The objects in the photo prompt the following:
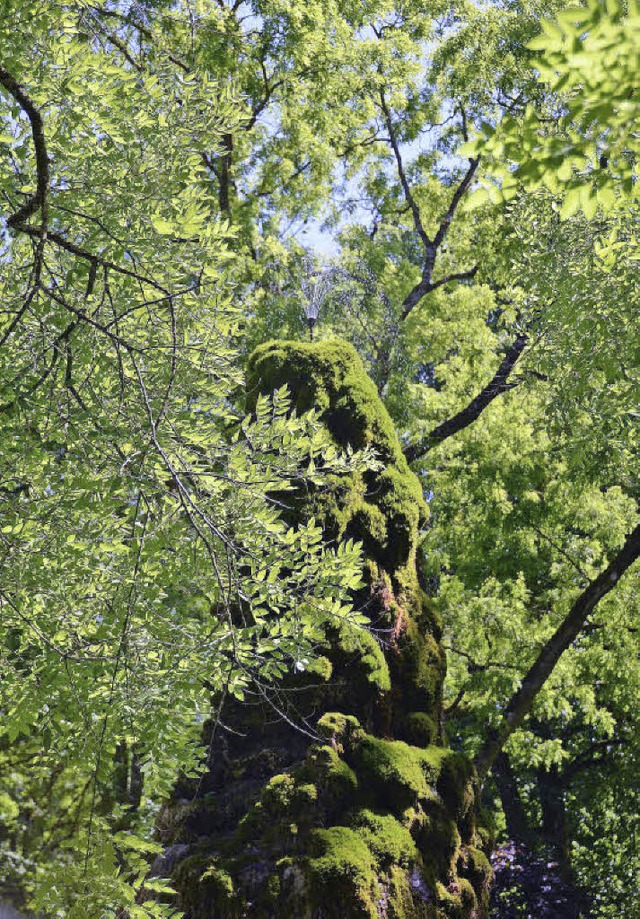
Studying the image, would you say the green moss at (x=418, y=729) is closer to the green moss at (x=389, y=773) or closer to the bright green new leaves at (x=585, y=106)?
the green moss at (x=389, y=773)

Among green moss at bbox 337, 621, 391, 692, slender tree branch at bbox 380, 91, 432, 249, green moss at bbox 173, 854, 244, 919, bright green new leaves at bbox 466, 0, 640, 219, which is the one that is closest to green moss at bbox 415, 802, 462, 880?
green moss at bbox 337, 621, 391, 692

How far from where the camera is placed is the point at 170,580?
595 centimetres

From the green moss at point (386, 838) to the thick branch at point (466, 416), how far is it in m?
7.25

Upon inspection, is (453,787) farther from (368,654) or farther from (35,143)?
(35,143)

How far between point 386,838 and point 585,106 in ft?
16.3

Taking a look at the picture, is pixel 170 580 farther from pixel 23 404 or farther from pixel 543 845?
pixel 543 845

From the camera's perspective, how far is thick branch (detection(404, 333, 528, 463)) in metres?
Answer: 13.1

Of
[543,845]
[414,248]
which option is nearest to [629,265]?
[414,248]

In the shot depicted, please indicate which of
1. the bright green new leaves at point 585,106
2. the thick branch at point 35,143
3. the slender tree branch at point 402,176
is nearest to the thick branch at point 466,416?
the slender tree branch at point 402,176

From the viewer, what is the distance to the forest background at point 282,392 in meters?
4.75

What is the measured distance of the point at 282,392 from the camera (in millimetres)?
5633

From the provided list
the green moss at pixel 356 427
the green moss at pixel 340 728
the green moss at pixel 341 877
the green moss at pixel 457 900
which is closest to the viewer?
the green moss at pixel 341 877

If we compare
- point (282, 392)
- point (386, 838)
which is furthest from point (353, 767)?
point (282, 392)

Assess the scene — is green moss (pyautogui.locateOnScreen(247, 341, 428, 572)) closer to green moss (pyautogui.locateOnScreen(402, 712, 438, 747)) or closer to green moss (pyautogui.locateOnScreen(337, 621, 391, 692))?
green moss (pyautogui.locateOnScreen(337, 621, 391, 692))
